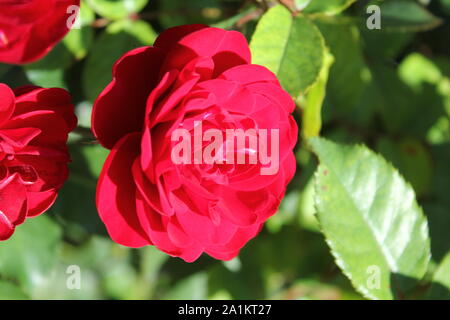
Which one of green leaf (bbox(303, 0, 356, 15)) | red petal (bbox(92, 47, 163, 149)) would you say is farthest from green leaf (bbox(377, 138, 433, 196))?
red petal (bbox(92, 47, 163, 149))

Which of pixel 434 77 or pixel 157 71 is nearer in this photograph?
pixel 157 71

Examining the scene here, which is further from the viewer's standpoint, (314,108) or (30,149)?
(314,108)

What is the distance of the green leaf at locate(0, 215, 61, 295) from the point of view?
965 millimetres

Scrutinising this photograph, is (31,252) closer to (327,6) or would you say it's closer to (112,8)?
(112,8)

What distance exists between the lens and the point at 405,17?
1057mm

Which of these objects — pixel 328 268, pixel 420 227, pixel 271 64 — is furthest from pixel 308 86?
pixel 328 268

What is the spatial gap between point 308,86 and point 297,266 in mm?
594

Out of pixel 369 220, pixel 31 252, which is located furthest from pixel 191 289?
pixel 369 220

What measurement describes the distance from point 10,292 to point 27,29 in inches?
18.6

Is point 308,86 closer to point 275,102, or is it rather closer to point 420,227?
point 275,102

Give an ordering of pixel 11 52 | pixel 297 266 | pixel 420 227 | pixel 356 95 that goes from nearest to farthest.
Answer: pixel 11 52, pixel 420 227, pixel 356 95, pixel 297 266

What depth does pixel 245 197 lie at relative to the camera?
2.30ft

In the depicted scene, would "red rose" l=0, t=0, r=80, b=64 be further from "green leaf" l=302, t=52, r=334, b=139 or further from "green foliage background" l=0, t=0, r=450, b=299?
"green leaf" l=302, t=52, r=334, b=139

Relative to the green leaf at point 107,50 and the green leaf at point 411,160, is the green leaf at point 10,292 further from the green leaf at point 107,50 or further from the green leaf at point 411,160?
the green leaf at point 411,160
